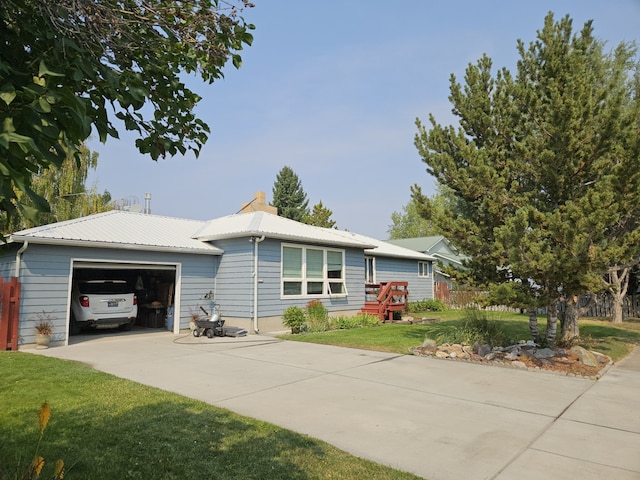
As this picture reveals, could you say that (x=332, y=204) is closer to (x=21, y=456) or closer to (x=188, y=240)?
(x=188, y=240)

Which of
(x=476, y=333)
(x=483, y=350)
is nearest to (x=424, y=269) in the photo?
(x=476, y=333)

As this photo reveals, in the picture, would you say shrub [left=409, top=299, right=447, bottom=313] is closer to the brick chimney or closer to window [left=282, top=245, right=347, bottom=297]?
window [left=282, top=245, right=347, bottom=297]

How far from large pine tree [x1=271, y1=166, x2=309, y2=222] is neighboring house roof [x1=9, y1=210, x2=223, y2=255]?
2501 cm

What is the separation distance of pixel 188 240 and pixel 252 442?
10777 millimetres

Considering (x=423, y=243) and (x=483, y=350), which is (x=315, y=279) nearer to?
(x=483, y=350)

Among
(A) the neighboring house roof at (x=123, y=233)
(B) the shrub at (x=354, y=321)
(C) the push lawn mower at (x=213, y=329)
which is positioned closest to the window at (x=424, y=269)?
(B) the shrub at (x=354, y=321)

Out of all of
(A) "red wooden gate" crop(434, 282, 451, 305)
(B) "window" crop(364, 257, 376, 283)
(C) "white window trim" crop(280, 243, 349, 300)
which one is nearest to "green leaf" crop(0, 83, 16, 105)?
(C) "white window trim" crop(280, 243, 349, 300)

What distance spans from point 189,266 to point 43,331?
4.36 meters

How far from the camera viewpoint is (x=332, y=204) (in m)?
37.1

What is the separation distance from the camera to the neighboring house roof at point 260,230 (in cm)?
1288

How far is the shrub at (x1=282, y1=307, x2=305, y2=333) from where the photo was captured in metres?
12.6

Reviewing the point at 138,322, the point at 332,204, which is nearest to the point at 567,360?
the point at 138,322

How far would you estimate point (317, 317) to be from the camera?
44.6ft

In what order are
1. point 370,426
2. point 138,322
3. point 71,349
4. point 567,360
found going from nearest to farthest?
1. point 370,426
2. point 567,360
3. point 71,349
4. point 138,322
